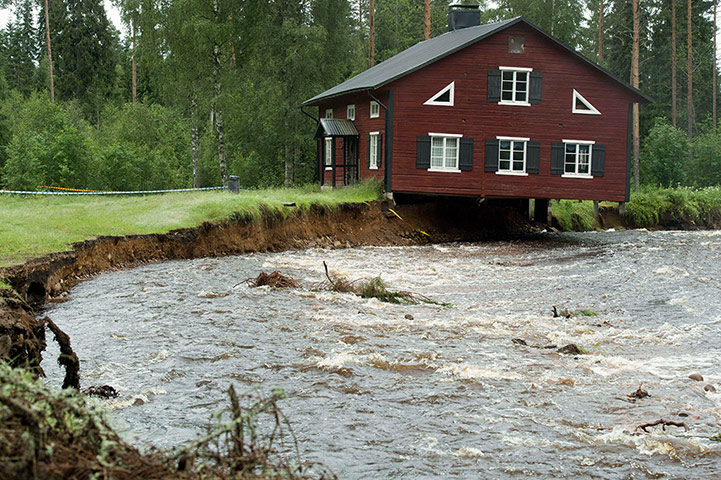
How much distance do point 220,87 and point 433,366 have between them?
2722 cm

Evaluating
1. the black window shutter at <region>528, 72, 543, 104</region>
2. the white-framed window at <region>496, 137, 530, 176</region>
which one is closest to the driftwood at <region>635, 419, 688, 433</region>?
the white-framed window at <region>496, 137, 530, 176</region>

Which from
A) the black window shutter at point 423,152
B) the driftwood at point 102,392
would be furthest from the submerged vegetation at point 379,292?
the black window shutter at point 423,152

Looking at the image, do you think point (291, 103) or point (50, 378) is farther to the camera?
point (291, 103)

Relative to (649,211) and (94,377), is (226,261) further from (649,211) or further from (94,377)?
(649,211)

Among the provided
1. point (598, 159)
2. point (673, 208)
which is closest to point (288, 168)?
point (598, 159)

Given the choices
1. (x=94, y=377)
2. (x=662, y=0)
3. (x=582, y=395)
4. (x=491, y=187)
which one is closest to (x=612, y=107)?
(x=491, y=187)

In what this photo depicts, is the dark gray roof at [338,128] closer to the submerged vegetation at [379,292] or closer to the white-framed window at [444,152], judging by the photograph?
the white-framed window at [444,152]

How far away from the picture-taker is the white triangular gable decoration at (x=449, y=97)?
94.0 ft

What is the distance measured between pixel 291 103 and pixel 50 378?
97.0 ft

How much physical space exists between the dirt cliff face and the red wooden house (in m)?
1.89

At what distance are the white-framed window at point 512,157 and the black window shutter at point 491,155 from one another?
0.27m

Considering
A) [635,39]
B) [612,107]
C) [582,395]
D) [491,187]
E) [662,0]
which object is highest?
[662,0]

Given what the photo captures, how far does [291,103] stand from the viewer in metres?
37.4

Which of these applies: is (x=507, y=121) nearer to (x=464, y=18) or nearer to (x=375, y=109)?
(x=375, y=109)
